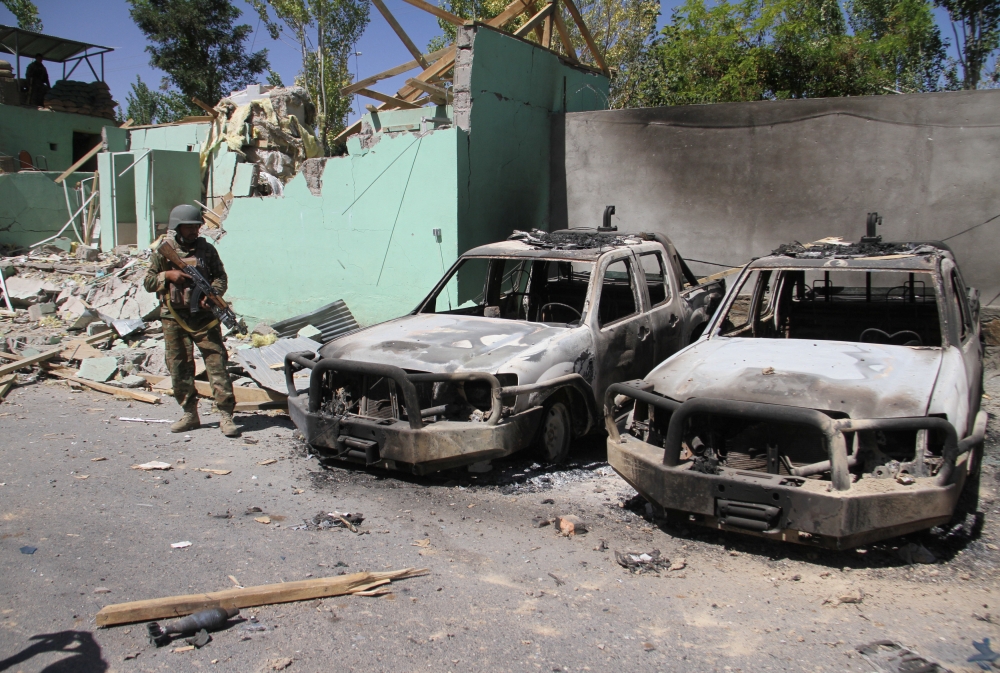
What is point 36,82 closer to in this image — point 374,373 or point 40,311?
point 40,311

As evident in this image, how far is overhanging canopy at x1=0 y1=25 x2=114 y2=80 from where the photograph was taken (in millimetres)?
21000

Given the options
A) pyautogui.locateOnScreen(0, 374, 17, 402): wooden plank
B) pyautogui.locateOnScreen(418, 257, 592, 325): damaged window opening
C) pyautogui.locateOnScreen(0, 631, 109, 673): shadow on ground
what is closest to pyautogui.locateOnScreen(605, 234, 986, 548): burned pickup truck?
pyautogui.locateOnScreen(418, 257, 592, 325): damaged window opening

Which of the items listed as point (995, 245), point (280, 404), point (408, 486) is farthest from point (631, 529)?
point (995, 245)

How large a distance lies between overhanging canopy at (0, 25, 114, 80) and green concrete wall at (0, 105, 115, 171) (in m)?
2.53

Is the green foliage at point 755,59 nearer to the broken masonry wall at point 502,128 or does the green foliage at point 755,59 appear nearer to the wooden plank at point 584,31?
the wooden plank at point 584,31

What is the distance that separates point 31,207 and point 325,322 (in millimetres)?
10456

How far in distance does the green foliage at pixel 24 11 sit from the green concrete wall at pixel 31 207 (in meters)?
32.1

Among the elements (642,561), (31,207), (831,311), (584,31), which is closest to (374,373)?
(642,561)

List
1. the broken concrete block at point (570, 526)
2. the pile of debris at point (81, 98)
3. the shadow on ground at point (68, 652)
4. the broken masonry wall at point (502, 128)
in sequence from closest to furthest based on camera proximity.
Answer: the shadow on ground at point (68, 652)
the broken concrete block at point (570, 526)
the broken masonry wall at point (502, 128)
the pile of debris at point (81, 98)

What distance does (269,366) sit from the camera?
22.7 ft

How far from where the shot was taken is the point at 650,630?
10.1 ft

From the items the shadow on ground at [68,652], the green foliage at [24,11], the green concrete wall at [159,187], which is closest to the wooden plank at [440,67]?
the green concrete wall at [159,187]

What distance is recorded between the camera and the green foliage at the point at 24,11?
41.1 metres

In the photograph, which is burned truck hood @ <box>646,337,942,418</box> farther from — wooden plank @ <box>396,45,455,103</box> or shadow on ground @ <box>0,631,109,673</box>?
wooden plank @ <box>396,45,455,103</box>
